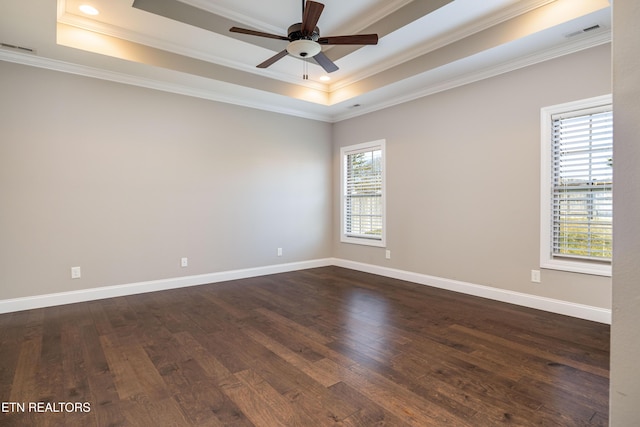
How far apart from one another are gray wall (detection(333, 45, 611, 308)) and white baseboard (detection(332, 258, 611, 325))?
0.06 meters

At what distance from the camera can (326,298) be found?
4.26 meters

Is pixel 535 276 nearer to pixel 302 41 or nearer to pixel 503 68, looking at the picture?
pixel 503 68

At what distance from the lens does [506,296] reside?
4.02 meters

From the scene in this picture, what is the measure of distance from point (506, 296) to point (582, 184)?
148 cm

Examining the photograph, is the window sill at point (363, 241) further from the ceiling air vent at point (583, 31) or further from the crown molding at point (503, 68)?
the ceiling air vent at point (583, 31)

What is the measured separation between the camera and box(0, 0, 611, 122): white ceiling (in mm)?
3229

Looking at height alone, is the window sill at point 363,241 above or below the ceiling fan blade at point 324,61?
below

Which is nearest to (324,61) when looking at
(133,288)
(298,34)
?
(298,34)

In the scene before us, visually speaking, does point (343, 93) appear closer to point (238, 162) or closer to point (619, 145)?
point (238, 162)

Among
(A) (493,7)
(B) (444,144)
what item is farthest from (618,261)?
(B) (444,144)

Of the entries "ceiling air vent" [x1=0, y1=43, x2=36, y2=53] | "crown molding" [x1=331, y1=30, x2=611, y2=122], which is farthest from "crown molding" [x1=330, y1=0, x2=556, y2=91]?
"ceiling air vent" [x1=0, y1=43, x2=36, y2=53]

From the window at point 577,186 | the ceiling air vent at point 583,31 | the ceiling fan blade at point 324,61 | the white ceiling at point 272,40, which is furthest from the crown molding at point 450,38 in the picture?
the ceiling fan blade at point 324,61

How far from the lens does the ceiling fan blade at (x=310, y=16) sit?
8.64ft

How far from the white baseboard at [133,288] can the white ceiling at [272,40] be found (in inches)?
105
